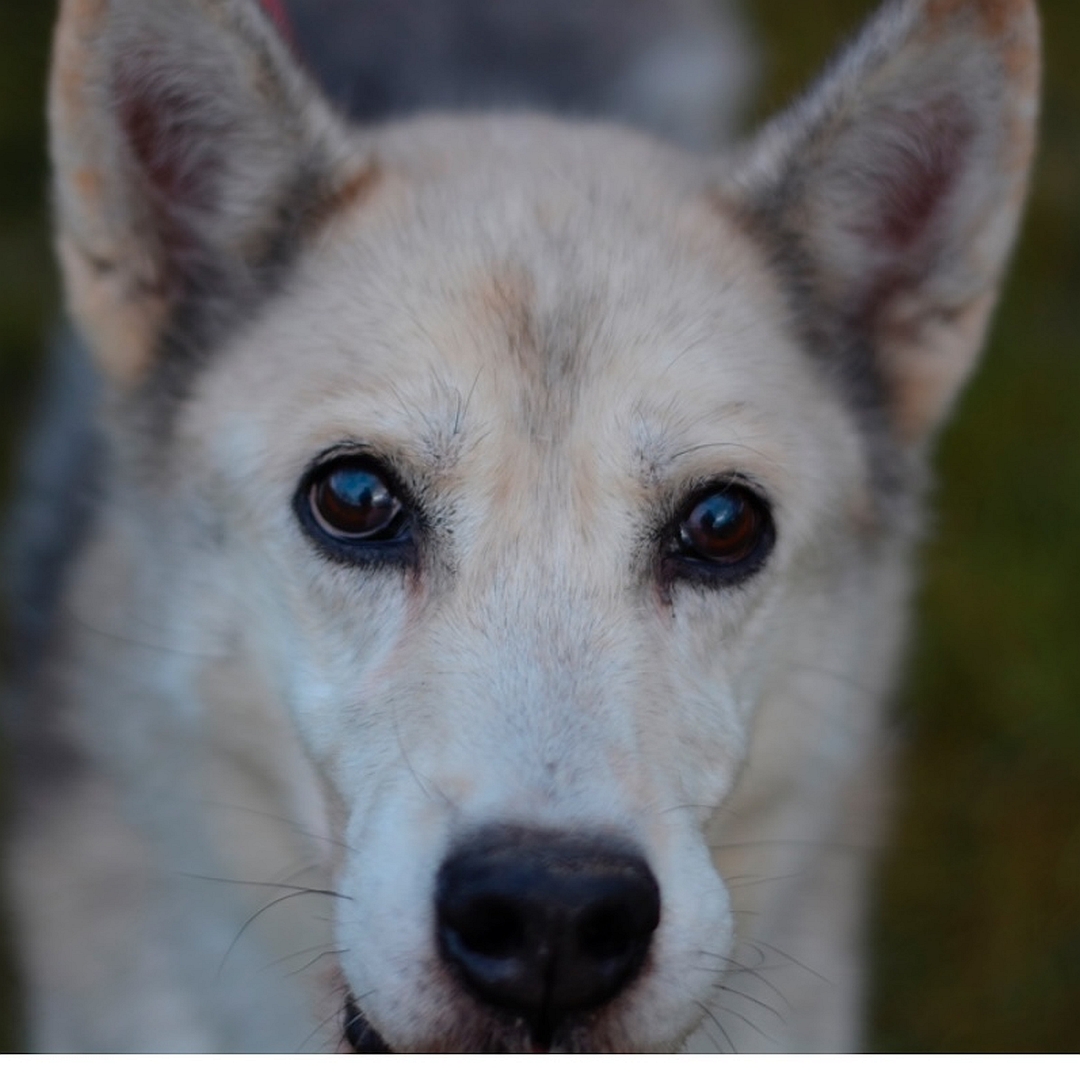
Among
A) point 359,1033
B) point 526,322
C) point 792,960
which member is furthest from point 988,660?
point 359,1033

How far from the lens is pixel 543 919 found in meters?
2.08

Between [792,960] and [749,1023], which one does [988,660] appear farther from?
[749,1023]

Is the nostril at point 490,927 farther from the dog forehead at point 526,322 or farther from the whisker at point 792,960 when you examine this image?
the whisker at point 792,960

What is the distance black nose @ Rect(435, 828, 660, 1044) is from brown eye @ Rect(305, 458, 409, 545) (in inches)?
26.0

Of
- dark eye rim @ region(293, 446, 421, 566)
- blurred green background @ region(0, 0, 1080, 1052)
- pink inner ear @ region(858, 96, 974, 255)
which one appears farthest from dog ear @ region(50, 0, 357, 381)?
blurred green background @ region(0, 0, 1080, 1052)

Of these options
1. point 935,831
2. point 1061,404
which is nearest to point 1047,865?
point 935,831

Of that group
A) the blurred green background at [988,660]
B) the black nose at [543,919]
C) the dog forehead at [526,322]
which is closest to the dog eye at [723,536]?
the dog forehead at [526,322]

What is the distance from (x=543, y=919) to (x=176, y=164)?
1.62 m

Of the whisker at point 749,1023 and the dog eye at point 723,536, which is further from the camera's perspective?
the whisker at point 749,1023

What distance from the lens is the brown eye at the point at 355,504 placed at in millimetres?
2586

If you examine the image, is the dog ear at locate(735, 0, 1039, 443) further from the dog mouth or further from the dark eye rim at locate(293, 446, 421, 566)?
the dog mouth

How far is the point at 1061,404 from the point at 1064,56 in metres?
2.12

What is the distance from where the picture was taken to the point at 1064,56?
275 inches

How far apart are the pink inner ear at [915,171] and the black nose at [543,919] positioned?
1.49m
